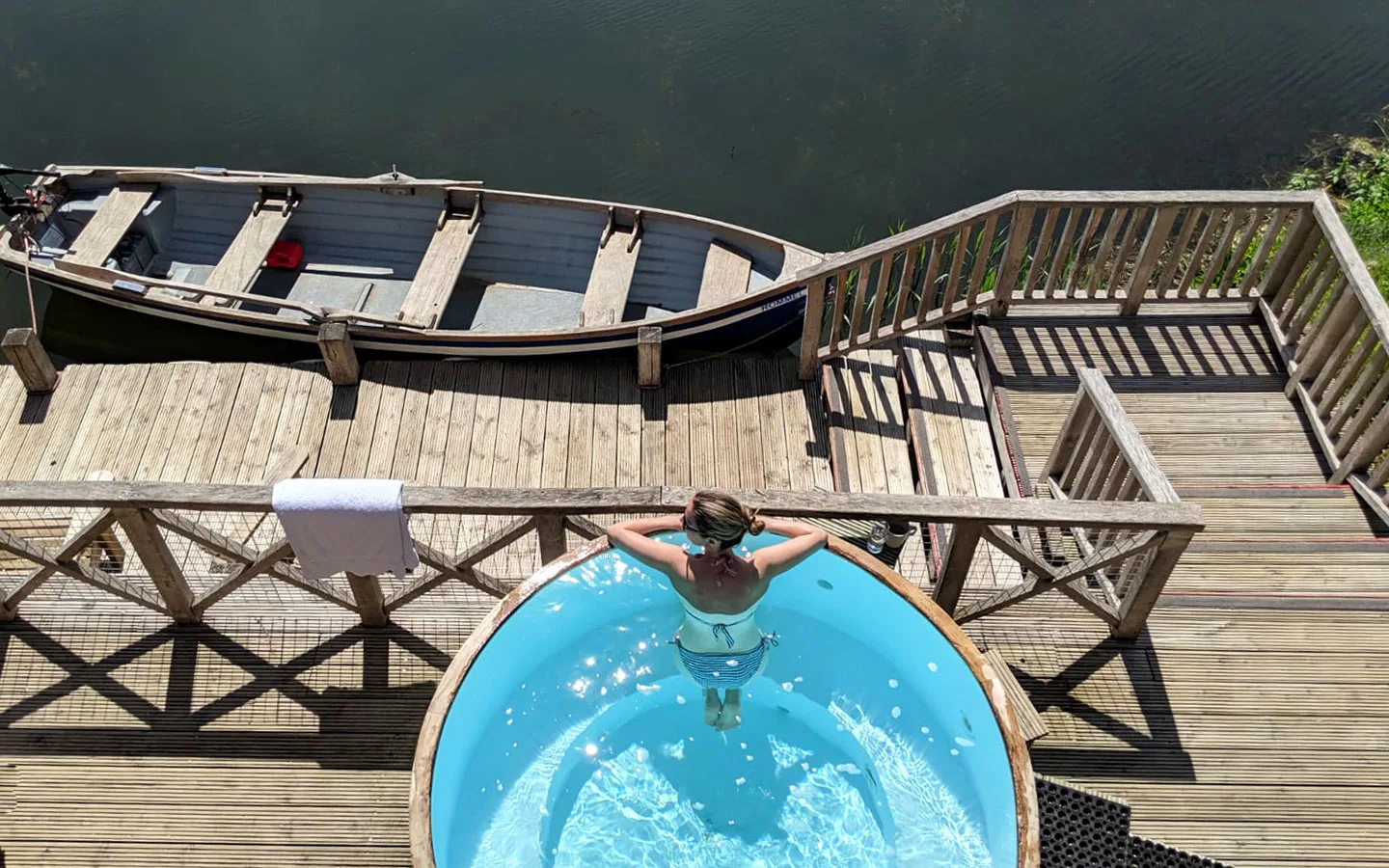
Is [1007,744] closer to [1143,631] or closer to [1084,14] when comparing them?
[1143,631]

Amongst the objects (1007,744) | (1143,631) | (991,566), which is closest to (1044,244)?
(991,566)

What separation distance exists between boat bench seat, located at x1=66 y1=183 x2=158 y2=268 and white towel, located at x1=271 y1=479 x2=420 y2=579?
21.9ft

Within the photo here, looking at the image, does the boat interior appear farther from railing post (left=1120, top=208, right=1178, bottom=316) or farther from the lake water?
railing post (left=1120, top=208, right=1178, bottom=316)

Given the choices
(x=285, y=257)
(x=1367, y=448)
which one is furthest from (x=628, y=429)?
(x=1367, y=448)

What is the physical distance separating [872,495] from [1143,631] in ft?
6.18

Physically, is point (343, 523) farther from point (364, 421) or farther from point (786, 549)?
point (364, 421)

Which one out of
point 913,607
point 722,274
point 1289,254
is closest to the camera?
point 913,607

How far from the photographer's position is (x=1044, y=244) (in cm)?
696

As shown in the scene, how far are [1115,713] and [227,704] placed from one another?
4.39 m

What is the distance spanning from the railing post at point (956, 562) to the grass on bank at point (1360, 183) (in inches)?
265

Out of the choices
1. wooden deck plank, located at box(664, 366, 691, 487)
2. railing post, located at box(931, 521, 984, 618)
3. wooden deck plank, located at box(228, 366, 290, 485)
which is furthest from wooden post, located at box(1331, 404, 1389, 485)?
wooden deck plank, located at box(228, 366, 290, 485)

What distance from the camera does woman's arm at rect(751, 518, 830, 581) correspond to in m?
3.85

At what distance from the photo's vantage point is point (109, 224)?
32.3 ft

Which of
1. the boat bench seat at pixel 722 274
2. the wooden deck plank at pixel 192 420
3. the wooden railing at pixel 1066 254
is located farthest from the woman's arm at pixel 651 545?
the wooden deck plank at pixel 192 420
